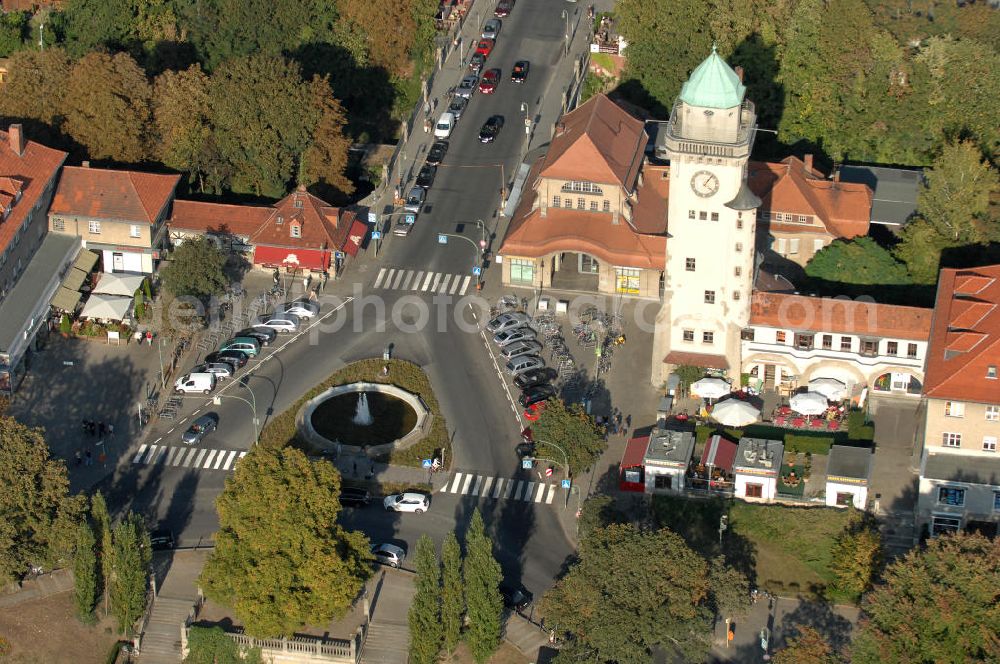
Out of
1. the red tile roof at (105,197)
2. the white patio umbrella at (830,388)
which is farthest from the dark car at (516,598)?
the red tile roof at (105,197)

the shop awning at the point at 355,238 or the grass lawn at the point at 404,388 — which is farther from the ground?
the shop awning at the point at 355,238

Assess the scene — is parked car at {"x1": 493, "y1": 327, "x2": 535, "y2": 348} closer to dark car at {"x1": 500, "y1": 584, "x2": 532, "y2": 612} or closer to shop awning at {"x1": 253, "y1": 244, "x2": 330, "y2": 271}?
shop awning at {"x1": 253, "y1": 244, "x2": 330, "y2": 271}

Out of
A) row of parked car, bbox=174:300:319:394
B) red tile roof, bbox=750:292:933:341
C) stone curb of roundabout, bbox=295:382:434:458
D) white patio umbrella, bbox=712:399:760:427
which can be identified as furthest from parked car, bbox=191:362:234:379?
red tile roof, bbox=750:292:933:341

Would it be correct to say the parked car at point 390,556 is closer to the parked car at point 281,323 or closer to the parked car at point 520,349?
the parked car at point 520,349

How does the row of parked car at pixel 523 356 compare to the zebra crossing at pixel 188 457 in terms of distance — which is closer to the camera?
the zebra crossing at pixel 188 457

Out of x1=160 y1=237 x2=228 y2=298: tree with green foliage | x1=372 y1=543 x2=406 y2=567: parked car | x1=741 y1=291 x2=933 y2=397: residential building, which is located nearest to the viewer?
x1=372 y1=543 x2=406 y2=567: parked car

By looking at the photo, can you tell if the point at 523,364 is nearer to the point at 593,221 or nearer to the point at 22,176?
the point at 593,221
